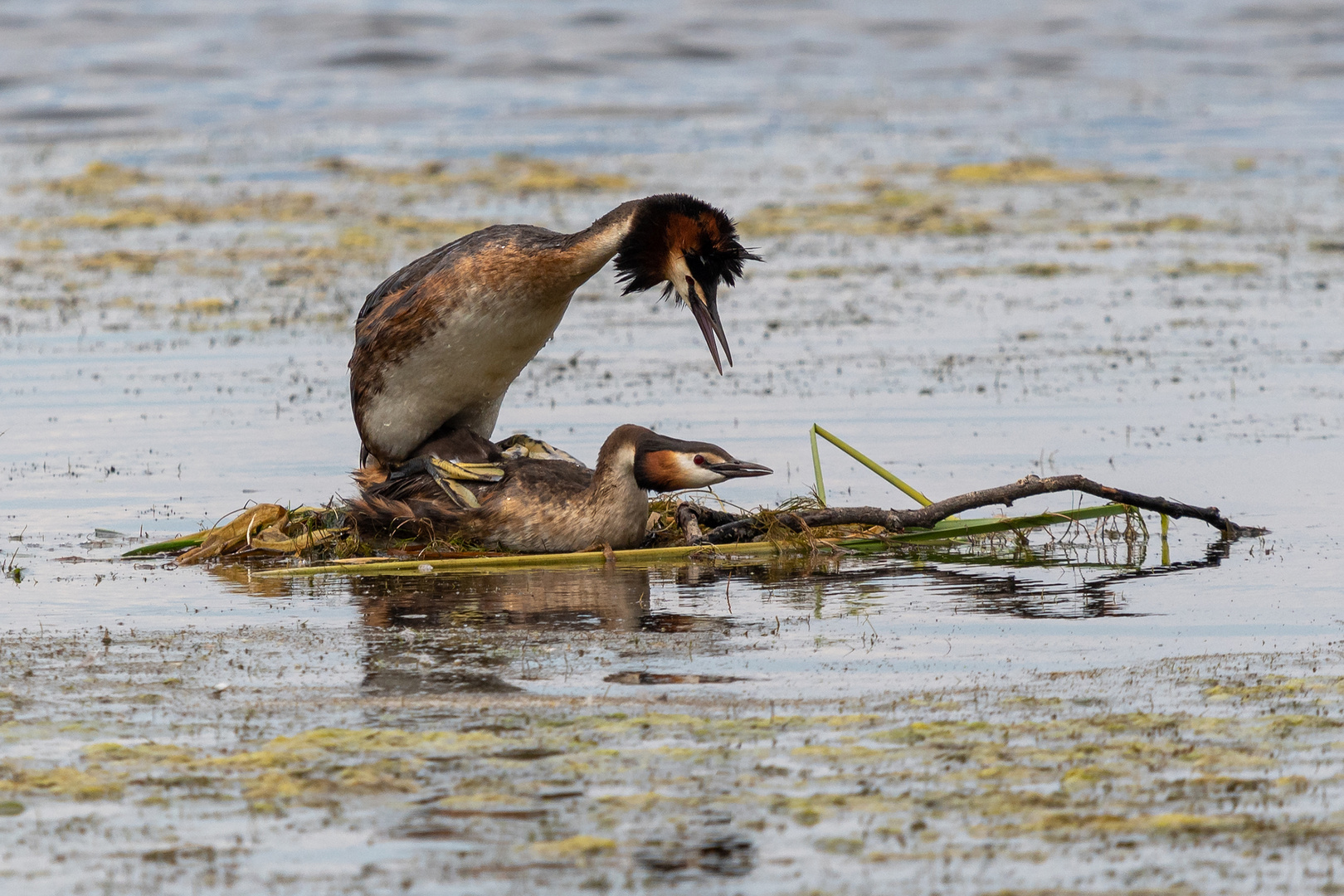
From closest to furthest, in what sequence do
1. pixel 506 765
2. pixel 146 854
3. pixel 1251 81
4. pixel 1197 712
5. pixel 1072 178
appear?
pixel 146 854 → pixel 506 765 → pixel 1197 712 → pixel 1072 178 → pixel 1251 81

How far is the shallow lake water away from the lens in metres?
5.11

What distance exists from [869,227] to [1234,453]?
1084 centimetres

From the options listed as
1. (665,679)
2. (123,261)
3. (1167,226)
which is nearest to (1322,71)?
(1167,226)

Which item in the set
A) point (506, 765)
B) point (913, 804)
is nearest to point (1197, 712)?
point (913, 804)

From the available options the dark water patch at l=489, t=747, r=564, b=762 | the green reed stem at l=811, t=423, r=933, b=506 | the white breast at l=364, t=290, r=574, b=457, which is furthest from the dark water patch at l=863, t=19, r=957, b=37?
the dark water patch at l=489, t=747, r=564, b=762

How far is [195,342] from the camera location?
15.1 meters

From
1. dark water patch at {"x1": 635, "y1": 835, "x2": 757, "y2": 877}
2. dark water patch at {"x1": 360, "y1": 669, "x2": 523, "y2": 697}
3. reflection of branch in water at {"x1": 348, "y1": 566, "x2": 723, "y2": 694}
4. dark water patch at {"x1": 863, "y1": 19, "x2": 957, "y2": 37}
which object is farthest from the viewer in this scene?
dark water patch at {"x1": 863, "y1": 19, "x2": 957, "y2": 37}

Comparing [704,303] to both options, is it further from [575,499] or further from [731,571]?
[731,571]

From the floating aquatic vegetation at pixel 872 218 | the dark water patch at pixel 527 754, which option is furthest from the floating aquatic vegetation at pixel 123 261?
the dark water patch at pixel 527 754

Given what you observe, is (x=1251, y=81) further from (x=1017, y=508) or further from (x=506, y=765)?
(x=506, y=765)

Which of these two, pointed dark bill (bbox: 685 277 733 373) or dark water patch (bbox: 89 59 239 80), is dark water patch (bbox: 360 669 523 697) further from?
dark water patch (bbox: 89 59 239 80)

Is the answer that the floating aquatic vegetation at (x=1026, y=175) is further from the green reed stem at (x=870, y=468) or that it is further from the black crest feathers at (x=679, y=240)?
the black crest feathers at (x=679, y=240)

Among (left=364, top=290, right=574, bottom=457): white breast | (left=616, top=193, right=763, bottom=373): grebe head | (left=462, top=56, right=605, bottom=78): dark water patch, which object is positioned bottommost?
(left=364, top=290, right=574, bottom=457): white breast

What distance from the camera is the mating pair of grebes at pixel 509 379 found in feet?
29.0
